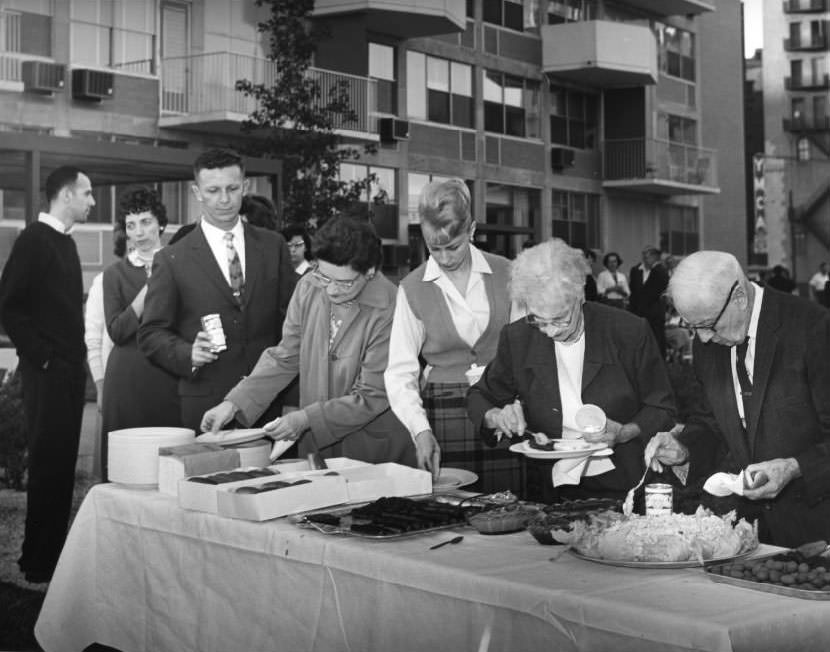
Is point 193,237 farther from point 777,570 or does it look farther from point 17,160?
point 17,160

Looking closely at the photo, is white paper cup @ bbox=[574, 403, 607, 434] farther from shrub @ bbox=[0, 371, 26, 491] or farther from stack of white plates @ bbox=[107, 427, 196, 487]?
shrub @ bbox=[0, 371, 26, 491]

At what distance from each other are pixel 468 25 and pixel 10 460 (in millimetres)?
22152

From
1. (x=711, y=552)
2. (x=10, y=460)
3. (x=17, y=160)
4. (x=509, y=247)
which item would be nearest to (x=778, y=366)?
(x=711, y=552)

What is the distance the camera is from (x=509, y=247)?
2992 centimetres

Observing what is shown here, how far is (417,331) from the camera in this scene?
16.8 ft

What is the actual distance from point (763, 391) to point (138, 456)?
7.26 feet

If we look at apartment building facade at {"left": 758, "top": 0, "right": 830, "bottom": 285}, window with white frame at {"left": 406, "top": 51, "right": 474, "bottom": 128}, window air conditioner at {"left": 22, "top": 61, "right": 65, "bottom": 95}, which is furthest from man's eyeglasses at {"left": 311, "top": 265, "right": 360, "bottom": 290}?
apartment building facade at {"left": 758, "top": 0, "right": 830, "bottom": 285}

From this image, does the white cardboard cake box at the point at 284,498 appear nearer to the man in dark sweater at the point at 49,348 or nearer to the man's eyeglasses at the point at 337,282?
the man's eyeglasses at the point at 337,282

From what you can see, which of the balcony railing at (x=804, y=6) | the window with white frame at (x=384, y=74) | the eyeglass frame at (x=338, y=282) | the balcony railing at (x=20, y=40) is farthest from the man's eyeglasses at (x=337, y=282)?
the balcony railing at (x=804, y=6)

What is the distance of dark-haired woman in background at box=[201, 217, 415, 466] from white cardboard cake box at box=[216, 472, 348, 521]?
2.20ft

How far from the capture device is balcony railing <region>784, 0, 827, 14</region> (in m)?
60.2

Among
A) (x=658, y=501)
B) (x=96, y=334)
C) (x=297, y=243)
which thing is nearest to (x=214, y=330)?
(x=658, y=501)

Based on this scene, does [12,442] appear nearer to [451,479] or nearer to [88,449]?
[88,449]

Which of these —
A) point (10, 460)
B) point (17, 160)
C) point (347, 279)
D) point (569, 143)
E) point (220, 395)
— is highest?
point (569, 143)
